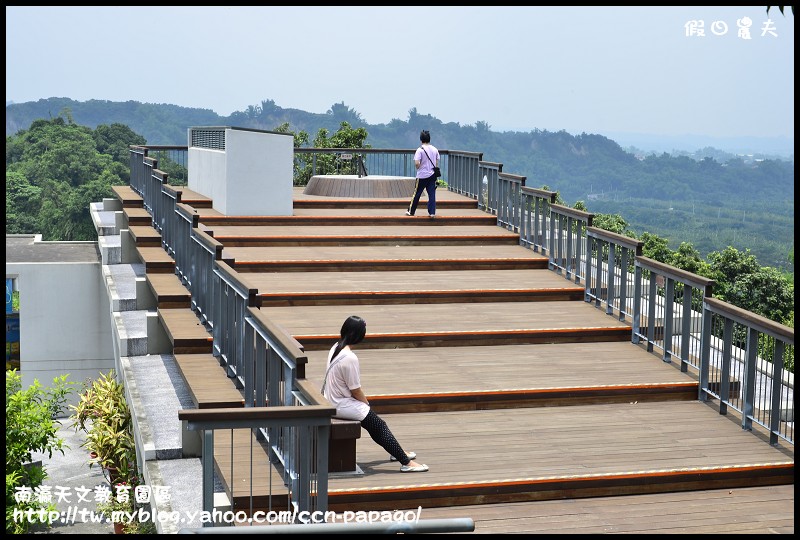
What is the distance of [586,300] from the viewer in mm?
14289

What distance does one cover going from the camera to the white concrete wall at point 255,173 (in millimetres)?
17906

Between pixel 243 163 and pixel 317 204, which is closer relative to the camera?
pixel 243 163

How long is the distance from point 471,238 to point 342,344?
9.00 metres

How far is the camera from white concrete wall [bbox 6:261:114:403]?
29891 millimetres

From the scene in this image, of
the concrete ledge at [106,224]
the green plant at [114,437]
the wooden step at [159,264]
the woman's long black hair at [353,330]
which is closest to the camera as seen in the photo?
the woman's long black hair at [353,330]

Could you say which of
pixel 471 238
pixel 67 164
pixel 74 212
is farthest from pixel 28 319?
pixel 67 164

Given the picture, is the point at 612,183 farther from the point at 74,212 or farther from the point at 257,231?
the point at 257,231

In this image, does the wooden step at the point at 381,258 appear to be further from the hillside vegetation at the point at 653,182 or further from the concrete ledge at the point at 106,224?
the hillside vegetation at the point at 653,182

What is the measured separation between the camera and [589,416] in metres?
10.2

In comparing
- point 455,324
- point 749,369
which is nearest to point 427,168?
point 455,324

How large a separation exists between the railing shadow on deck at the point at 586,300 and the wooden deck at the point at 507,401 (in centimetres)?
23

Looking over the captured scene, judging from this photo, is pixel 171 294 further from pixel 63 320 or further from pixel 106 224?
pixel 63 320

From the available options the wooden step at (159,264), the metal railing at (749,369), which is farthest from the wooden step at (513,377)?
the wooden step at (159,264)

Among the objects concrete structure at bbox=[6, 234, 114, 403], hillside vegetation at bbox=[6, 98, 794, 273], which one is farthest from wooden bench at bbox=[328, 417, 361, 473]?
hillside vegetation at bbox=[6, 98, 794, 273]
